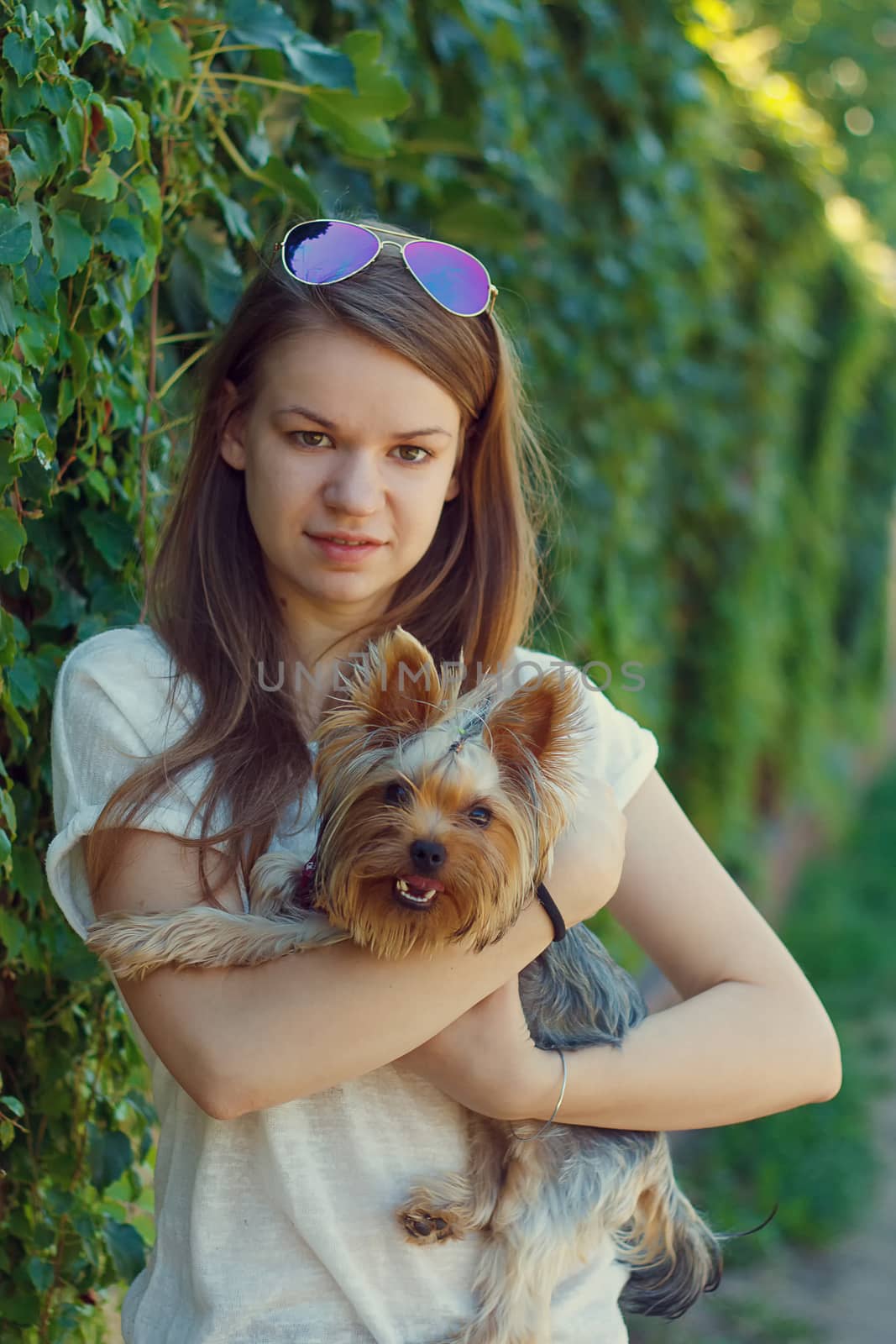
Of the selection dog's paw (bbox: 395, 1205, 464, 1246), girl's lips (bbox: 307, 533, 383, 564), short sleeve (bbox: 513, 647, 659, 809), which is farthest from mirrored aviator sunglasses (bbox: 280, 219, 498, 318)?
dog's paw (bbox: 395, 1205, 464, 1246)

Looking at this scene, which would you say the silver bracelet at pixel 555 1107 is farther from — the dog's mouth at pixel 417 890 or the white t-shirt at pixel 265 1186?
the dog's mouth at pixel 417 890

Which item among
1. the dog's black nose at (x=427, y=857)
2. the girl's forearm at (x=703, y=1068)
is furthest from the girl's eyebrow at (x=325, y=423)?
the girl's forearm at (x=703, y=1068)

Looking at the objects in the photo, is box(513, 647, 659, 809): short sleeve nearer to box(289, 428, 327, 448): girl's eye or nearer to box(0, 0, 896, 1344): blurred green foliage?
box(289, 428, 327, 448): girl's eye

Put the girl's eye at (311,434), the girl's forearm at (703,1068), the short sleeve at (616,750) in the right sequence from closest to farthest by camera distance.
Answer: the girl's forearm at (703,1068), the girl's eye at (311,434), the short sleeve at (616,750)

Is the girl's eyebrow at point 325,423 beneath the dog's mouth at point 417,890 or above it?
above

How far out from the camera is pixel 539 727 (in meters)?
1.96

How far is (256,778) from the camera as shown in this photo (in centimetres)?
215

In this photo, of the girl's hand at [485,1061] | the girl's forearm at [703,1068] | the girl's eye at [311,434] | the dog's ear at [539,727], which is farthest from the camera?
the girl's eye at [311,434]

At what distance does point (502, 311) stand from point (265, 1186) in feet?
9.91

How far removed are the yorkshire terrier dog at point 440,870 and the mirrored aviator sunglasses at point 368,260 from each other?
2.19 feet

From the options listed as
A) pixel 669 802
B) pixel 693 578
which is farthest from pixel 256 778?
pixel 693 578

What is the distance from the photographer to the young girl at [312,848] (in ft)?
6.51

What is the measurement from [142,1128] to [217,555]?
127 centimetres

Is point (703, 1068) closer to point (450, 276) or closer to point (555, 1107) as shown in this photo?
point (555, 1107)
